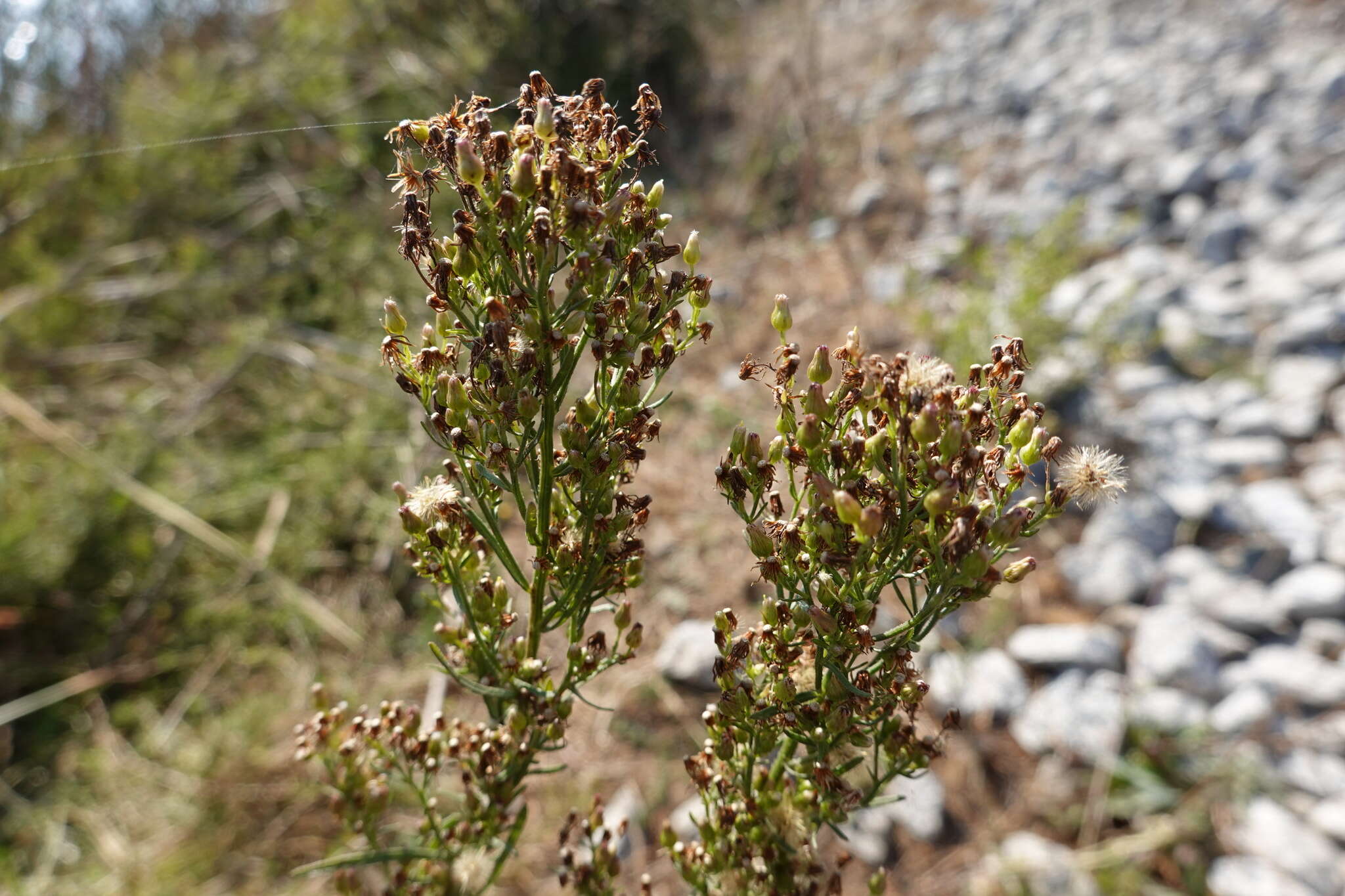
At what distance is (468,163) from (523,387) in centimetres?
29

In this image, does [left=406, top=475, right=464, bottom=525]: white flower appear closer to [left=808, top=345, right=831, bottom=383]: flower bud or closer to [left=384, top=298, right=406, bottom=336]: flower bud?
[left=384, top=298, right=406, bottom=336]: flower bud

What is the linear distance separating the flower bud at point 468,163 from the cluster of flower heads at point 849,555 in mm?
460

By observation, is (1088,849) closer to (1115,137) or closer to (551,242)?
(551,242)

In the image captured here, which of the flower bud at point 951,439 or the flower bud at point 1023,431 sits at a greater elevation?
the flower bud at point 1023,431

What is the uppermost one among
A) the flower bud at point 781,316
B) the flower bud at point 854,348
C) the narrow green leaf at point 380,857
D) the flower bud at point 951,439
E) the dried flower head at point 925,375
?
the flower bud at point 781,316

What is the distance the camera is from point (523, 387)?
101 cm

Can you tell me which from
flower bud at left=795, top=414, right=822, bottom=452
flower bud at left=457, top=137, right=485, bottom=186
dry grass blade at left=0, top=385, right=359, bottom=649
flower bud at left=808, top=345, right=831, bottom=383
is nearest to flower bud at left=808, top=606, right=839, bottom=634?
flower bud at left=795, top=414, right=822, bottom=452

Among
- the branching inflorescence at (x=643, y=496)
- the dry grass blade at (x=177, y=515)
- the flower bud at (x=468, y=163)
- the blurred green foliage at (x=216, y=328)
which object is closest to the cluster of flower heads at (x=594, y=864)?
the branching inflorescence at (x=643, y=496)

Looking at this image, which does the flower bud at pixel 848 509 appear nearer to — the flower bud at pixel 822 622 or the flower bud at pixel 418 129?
the flower bud at pixel 822 622

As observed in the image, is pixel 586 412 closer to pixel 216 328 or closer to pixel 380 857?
pixel 380 857

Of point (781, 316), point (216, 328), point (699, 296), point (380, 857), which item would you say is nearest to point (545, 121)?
point (699, 296)

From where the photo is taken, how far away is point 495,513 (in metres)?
1.15

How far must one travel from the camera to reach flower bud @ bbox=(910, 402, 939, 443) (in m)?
0.91

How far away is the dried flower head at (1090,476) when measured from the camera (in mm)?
1054
